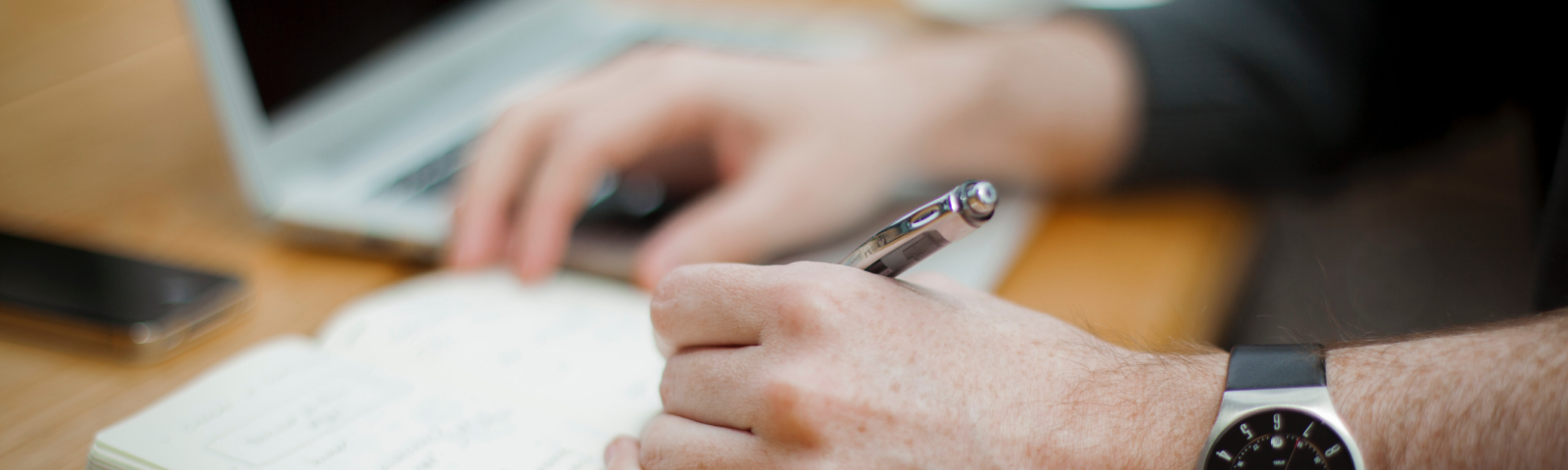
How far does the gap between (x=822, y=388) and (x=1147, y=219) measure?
0.43 metres

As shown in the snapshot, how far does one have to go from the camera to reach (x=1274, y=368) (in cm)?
40

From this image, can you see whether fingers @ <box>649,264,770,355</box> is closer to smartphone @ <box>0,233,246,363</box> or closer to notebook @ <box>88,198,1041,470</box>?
notebook @ <box>88,198,1041,470</box>

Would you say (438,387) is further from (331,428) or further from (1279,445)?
(1279,445)

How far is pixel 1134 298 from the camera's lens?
0.58 meters

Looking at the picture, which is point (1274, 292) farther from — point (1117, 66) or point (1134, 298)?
point (1134, 298)

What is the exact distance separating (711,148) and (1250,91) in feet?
1.44

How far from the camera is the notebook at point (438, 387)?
1.37 ft

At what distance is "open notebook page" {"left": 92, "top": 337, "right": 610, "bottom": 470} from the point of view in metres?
0.41

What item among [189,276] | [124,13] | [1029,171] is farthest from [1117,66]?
[124,13]

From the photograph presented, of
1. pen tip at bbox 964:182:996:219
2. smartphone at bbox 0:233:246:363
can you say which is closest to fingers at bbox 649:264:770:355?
pen tip at bbox 964:182:996:219

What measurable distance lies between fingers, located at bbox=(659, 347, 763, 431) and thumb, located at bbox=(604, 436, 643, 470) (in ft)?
0.08

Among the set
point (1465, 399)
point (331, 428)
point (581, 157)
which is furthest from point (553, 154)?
point (1465, 399)

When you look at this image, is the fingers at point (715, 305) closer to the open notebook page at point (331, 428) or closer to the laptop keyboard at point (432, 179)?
the open notebook page at point (331, 428)

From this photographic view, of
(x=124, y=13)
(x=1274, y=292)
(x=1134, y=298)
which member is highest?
(x=124, y=13)
